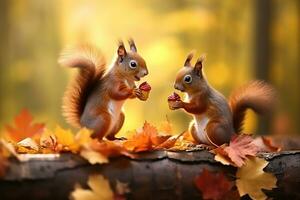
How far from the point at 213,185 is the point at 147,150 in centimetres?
17

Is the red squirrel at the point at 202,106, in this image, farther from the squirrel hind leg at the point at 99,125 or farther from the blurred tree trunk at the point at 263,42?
the blurred tree trunk at the point at 263,42

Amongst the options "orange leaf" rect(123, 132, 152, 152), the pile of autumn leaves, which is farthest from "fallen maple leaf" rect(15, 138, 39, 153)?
"orange leaf" rect(123, 132, 152, 152)

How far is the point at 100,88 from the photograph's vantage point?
1.55m

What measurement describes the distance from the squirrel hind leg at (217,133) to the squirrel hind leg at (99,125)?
0.26m

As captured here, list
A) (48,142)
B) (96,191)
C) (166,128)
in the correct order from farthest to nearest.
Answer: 1. (166,128)
2. (48,142)
3. (96,191)

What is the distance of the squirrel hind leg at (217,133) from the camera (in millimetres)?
1556

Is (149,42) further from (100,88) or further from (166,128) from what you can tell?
(100,88)

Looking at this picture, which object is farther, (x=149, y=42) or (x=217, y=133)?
(x=149, y=42)

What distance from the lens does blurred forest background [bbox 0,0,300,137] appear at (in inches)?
227

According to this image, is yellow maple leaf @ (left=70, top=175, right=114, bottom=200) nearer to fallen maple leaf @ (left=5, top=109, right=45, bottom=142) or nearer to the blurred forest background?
fallen maple leaf @ (left=5, top=109, right=45, bottom=142)

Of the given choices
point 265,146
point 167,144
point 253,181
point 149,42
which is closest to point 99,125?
point 167,144

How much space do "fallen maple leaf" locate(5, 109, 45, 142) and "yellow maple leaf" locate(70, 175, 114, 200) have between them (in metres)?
0.46

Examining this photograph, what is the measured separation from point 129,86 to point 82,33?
4.46 meters

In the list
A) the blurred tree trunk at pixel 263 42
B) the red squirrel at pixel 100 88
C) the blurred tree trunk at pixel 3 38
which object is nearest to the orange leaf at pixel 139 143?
the red squirrel at pixel 100 88
